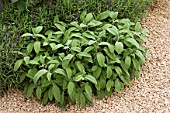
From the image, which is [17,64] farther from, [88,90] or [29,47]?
[88,90]

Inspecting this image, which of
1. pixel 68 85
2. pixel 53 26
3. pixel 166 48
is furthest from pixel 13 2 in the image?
pixel 166 48

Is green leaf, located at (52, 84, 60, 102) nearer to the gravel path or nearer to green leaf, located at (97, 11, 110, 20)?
the gravel path

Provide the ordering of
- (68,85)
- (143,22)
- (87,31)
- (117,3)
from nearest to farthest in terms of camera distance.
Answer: (68,85), (87,31), (117,3), (143,22)

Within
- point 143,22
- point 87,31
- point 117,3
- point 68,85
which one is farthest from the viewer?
point 143,22

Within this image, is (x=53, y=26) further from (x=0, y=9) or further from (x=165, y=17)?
(x=165, y=17)

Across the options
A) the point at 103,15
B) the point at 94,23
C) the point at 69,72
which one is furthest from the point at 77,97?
the point at 103,15

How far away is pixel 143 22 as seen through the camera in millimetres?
4098

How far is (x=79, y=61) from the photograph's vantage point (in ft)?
10.7

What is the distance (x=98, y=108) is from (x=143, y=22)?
1.26 meters

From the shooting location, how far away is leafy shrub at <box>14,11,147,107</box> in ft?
10.5

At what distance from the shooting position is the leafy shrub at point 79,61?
320 centimetres

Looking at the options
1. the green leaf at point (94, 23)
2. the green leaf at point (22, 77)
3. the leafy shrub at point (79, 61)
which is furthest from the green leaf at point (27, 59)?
the green leaf at point (94, 23)

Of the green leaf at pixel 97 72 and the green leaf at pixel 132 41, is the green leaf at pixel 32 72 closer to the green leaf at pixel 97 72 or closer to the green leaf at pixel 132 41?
the green leaf at pixel 97 72

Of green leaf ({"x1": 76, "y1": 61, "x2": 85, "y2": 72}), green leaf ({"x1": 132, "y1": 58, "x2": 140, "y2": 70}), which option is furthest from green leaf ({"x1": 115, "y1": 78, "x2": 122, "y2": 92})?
green leaf ({"x1": 76, "y1": 61, "x2": 85, "y2": 72})
